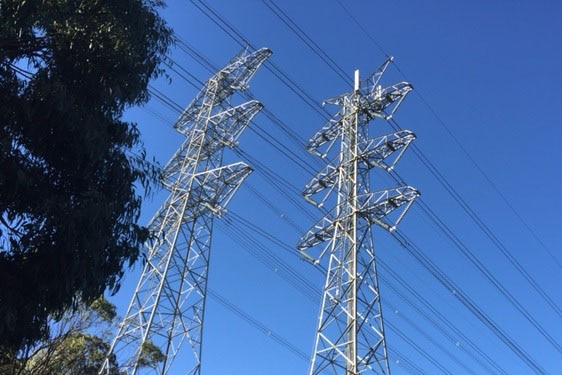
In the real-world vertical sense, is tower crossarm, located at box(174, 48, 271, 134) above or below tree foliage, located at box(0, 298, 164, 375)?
above

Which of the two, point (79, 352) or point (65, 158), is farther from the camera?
point (79, 352)

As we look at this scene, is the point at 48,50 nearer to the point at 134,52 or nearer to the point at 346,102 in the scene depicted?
the point at 134,52

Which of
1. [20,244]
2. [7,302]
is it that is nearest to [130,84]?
[20,244]

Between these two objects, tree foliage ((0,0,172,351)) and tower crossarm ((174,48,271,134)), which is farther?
tower crossarm ((174,48,271,134))

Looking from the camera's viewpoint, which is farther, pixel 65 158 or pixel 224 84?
pixel 224 84

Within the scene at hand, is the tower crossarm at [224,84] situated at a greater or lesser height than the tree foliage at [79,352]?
A: greater

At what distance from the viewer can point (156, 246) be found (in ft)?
57.4

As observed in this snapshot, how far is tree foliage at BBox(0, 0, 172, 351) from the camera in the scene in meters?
→ 7.29

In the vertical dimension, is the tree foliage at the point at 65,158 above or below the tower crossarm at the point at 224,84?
below

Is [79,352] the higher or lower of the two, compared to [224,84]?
lower

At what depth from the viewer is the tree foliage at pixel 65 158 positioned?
287 inches

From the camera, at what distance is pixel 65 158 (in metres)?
7.88

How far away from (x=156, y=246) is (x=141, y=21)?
972 cm

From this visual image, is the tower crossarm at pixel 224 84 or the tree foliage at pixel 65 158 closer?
the tree foliage at pixel 65 158
